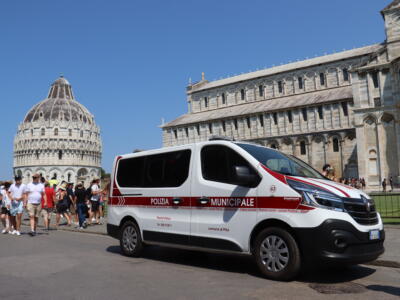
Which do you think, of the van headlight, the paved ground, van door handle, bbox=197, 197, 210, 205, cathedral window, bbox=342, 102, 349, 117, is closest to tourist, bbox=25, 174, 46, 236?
the paved ground

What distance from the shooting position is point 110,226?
934 cm

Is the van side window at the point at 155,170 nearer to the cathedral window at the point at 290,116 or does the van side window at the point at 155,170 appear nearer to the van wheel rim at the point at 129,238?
the van wheel rim at the point at 129,238

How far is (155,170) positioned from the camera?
8312 mm

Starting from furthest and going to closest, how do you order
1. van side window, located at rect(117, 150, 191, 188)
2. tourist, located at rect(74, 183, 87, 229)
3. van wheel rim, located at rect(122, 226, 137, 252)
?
tourist, located at rect(74, 183, 87, 229), van wheel rim, located at rect(122, 226, 137, 252), van side window, located at rect(117, 150, 191, 188)

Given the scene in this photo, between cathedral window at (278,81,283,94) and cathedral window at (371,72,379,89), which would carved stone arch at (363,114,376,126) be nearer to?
cathedral window at (371,72,379,89)

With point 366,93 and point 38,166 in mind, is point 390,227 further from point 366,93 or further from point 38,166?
point 38,166

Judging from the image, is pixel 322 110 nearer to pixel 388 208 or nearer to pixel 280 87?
pixel 280 87

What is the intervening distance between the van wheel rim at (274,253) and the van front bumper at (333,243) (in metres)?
0.30

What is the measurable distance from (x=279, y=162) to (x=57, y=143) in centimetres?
12816

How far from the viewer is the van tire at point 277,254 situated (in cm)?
586

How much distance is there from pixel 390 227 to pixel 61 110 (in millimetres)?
130310

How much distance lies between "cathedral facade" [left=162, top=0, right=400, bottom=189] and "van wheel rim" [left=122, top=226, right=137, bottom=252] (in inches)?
1392

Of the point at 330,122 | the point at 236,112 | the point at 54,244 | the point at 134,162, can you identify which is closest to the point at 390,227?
the point at 134,162

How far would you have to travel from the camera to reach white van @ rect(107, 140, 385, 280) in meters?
5.78
